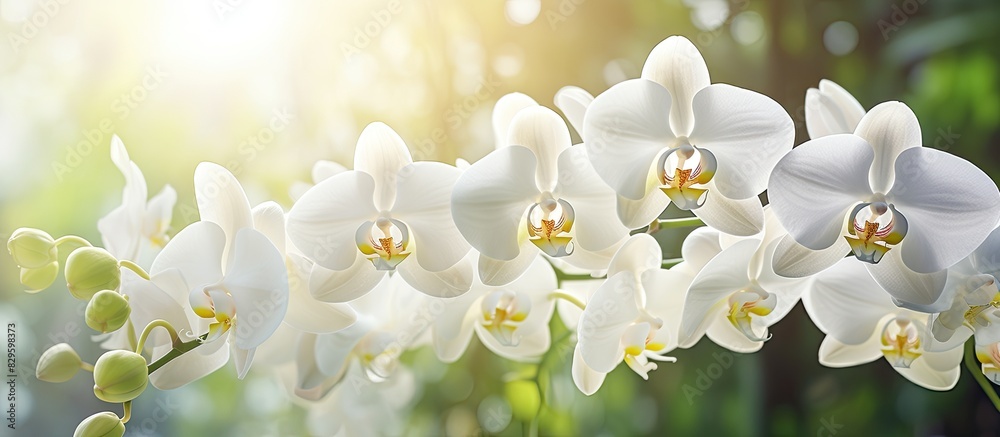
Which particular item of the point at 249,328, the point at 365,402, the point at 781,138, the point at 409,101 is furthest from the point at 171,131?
the point at 781,138

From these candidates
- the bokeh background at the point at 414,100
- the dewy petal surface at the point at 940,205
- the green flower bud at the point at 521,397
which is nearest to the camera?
the dewy petal surface at the point at 940,205

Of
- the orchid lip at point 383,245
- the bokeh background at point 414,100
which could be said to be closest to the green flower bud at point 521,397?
the bokeh background at point 414,100

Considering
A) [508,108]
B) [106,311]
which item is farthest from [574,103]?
[106,311]

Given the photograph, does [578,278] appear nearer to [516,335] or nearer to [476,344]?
[516,335]

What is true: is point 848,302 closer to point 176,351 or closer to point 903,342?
point 903,342

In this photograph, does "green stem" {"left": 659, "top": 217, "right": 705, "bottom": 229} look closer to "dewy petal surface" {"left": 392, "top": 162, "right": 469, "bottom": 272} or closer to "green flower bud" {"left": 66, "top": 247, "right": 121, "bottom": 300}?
"dewy petal surface" {"left": 392, "top": 162, "right": 469, "bottom": 272}

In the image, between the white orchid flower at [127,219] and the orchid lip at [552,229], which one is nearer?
the orchid lip at [552,229]

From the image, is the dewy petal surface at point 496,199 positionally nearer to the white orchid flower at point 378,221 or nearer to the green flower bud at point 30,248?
the white orchid flower at point 378,221

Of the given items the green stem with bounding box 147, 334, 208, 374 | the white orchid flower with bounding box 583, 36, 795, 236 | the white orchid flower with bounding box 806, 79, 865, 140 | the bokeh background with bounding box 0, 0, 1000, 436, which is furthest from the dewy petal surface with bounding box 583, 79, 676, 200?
the bokeh background with bounding box 0, 0, 1000, 436
